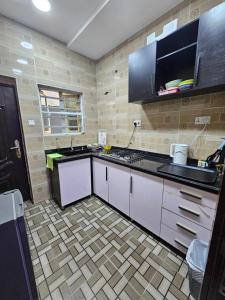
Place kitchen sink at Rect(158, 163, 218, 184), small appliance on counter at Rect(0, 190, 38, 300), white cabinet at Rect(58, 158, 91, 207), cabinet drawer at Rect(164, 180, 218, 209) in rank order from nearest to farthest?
1. small appliance on counter at Rect(0, 190, 38, 300)
2. cabinet drawer at Rect(164, 180, 218, 209)
3. kitchen sink at Rect(158, 163, 218, 184)
4. white cabinet at Rect(58, 158, 91, 207)

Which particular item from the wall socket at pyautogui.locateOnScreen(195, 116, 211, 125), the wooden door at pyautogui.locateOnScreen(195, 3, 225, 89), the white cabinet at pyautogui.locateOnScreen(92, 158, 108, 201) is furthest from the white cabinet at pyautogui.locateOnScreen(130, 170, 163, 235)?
the wooden door at pyautogui.locateOnScreen(195, 3, 225, 89)

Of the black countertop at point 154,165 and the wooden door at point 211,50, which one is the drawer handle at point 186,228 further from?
the wooden door at point 211,50

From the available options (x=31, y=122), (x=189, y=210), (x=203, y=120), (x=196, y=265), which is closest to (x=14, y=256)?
(x=196, y=265)

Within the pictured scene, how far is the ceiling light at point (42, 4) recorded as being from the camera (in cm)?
146

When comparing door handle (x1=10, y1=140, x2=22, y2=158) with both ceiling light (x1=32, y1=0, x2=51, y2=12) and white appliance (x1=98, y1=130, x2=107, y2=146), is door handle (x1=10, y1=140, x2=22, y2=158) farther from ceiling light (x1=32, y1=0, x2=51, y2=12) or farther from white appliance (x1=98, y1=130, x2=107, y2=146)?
ceiling light (x1=32, y1=0, x2=51, y2=12)

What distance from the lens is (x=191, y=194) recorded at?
117 centimetres

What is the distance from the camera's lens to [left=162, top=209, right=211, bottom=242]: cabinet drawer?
1152 mm

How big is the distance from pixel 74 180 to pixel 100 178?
43 cm

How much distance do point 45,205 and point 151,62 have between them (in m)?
2.64

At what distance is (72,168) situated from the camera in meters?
2.10

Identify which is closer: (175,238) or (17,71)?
(175,238)

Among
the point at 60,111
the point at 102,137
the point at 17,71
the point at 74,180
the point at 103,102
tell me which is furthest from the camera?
the point at 102,137

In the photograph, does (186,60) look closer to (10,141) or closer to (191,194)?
(191,194)

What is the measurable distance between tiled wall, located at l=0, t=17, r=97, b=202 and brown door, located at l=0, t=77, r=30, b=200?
12 centimetres
